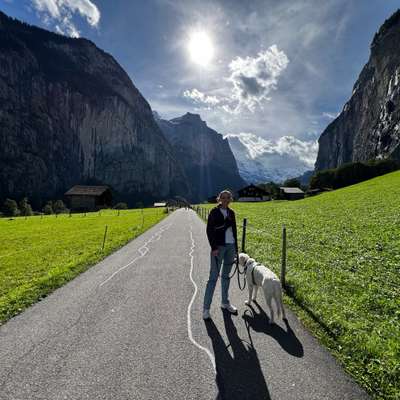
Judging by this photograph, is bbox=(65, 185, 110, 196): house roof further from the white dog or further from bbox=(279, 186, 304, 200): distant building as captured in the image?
the white dog

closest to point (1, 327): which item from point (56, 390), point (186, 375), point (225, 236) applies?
point (56, 390)

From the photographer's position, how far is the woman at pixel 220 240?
6828 millimetres

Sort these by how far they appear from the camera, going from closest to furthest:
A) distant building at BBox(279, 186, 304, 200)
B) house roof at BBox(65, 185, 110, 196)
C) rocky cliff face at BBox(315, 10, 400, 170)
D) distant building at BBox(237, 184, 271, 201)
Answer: house roof at BBox(65, 185, 110, 196) → distant building at BBox(279, 186, 304, 200) → distant building at BBox(237, 184, 271, 201) → rocky cliff face at BBox(315, 10, 400, 170)

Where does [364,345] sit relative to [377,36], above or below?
below

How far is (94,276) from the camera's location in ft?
37.5

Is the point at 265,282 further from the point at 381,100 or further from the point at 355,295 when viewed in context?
the point at 381,100

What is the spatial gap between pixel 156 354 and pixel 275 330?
2.94 meters

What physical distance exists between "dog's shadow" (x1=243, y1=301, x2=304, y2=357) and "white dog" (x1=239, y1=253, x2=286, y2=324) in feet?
0.88

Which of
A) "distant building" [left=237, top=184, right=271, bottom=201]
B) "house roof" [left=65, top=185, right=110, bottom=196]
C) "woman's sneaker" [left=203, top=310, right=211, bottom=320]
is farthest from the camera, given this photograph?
"distant building" [left=237, top=184, right=271, bottom=201]

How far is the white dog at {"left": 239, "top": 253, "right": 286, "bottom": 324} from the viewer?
649 centimetres

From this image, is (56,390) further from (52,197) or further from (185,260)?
(52,197)

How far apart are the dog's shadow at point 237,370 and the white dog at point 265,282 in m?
1.31

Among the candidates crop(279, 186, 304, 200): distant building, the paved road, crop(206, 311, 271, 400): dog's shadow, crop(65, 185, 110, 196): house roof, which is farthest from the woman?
crop(279, 186, 304, 200): distant building

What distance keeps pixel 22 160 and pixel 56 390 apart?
650 feet
